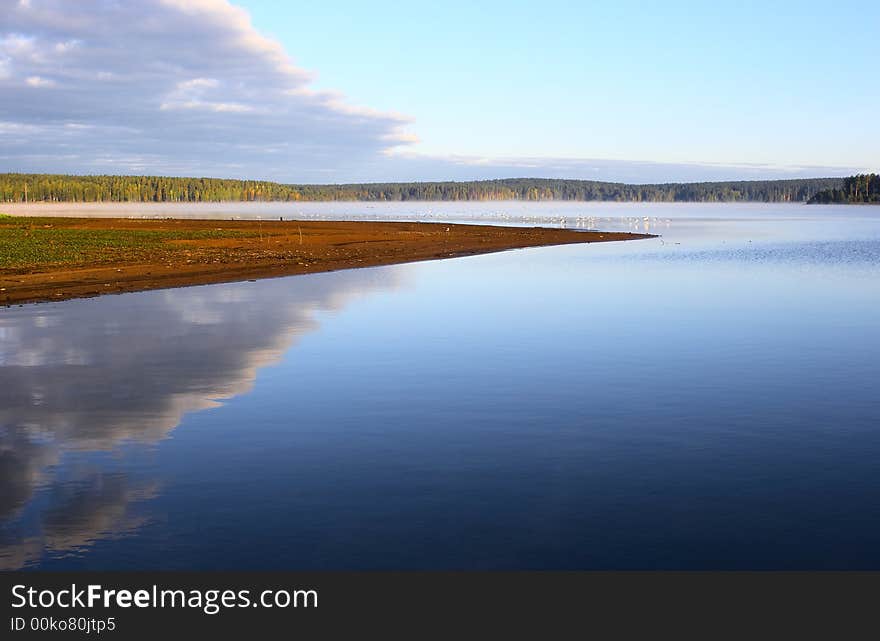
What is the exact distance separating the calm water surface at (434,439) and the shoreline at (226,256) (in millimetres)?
7568

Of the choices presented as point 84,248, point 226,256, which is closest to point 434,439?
point 226,256

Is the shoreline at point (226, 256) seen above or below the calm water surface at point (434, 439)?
above

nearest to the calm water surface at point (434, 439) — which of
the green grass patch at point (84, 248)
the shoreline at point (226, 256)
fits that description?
the shoreline at point (226, 256)

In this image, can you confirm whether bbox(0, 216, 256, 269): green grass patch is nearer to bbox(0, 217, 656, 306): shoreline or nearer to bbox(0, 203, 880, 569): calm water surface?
bbox(0, 217, 656, 306): shoreline

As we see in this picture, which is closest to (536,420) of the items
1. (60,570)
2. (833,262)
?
(60,570)

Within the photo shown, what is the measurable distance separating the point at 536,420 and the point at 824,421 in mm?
4770

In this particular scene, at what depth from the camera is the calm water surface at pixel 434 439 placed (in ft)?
32.0

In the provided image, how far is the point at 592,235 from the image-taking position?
89438 mm

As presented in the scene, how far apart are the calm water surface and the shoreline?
7.57m

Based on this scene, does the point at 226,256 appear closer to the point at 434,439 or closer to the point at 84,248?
the point at 84,248

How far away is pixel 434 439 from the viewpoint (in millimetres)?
14078

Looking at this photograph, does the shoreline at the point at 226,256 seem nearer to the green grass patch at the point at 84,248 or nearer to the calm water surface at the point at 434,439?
the green grass patch at the point at 84,248

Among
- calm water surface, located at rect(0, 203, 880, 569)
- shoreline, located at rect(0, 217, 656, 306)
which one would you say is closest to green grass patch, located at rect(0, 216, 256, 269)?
shoreline, located at rect(0, 217, 656, 306)

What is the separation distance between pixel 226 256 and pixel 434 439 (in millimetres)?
43153
